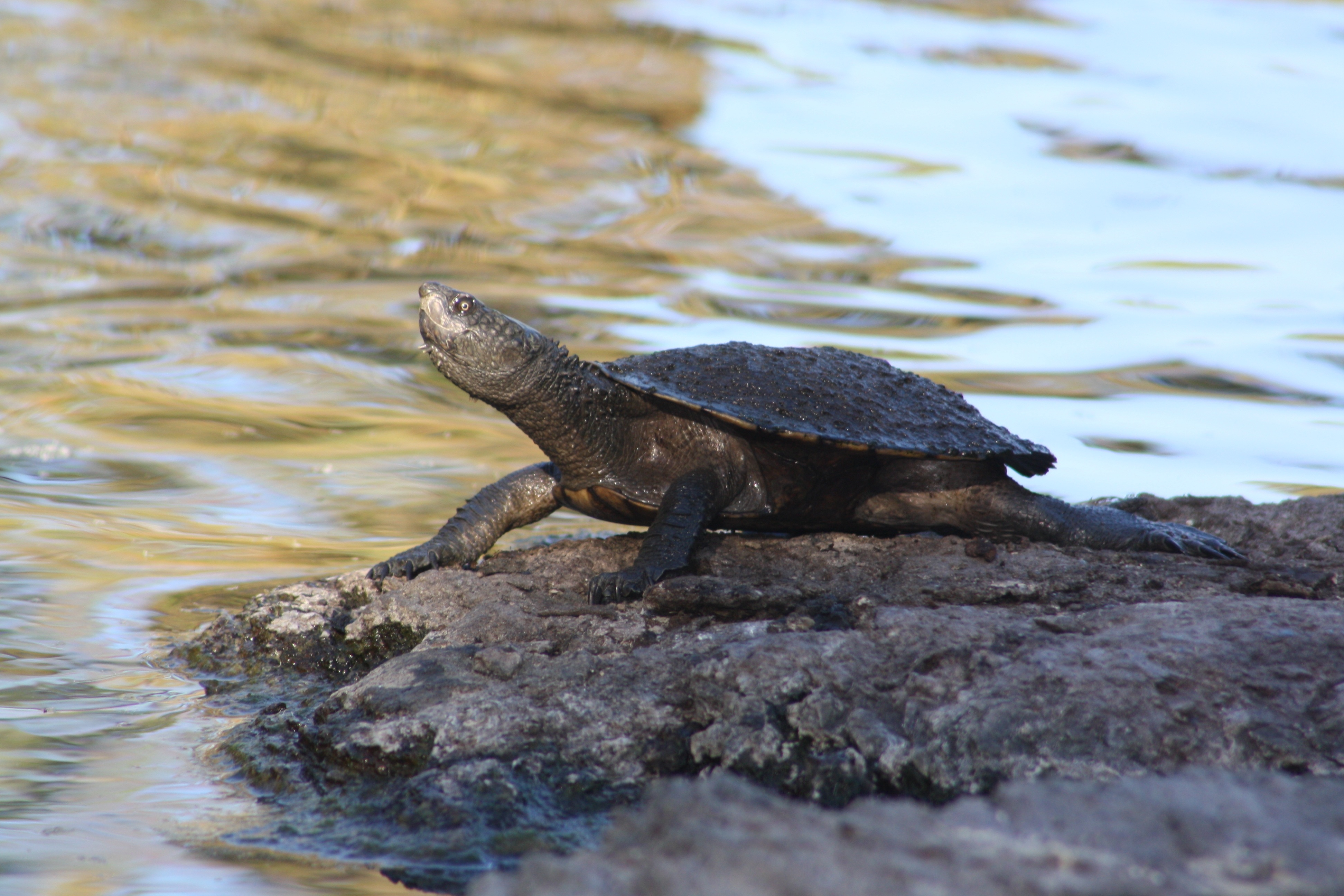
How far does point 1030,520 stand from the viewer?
4.03 meters

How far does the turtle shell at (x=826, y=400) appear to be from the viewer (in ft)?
12.2

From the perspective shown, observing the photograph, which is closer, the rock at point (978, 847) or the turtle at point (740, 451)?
the rock at point (978, 847)

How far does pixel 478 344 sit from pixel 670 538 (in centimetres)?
91

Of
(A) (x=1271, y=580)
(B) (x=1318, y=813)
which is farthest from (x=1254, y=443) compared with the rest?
(B) (x=1318, y=813)

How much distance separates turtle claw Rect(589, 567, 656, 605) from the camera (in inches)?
132

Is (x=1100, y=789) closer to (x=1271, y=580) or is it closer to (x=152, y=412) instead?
(x=1271, y=580)

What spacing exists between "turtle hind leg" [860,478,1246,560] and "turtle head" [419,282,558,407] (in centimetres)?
131

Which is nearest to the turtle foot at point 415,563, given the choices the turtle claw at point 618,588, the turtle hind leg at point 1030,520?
the turtle claw at point 618,588

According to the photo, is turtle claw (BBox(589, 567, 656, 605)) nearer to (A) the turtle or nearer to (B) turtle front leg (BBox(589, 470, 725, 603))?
(B) turtle front leg (BBox(589, 470, 725, 603))

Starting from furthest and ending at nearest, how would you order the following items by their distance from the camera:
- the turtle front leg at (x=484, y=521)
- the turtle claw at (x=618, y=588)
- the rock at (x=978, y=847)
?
the turtle front leg at (x=484, y=521), the turtle claw at (x=618, y=588), the rock at (x=978, y=847)

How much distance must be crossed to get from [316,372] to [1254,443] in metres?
6.04

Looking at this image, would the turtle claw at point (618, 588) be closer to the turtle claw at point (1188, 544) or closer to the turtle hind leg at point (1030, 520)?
the turtle hind leg at point (1030, 520)

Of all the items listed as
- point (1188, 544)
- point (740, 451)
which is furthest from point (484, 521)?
point (1188, 544)

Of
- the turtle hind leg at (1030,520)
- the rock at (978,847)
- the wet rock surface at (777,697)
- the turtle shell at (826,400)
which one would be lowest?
the wet rock surface at (777,697)
